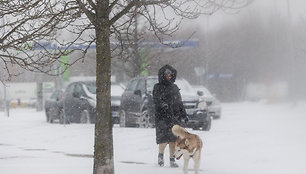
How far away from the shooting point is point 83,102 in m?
23.5

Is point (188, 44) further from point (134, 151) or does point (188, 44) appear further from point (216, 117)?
point (134, 151)

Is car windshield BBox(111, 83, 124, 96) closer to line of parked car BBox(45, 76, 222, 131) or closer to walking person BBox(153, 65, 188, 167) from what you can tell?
line of parked car BBox(45, 76, 222, 131)

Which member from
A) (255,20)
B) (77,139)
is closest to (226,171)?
(77,139)

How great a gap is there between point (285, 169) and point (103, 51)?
4441 mm

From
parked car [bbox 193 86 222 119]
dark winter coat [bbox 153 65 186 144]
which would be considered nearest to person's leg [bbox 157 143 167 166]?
dark winter coat [bbox 153 65 186 144]

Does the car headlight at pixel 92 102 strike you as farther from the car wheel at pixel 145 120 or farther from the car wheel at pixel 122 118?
the car wheel at pixel 145 120

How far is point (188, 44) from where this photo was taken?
3816 centimetres

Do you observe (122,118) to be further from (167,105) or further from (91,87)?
(167,105)

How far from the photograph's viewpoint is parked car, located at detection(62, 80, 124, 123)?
2328cm

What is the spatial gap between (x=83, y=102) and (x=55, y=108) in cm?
319

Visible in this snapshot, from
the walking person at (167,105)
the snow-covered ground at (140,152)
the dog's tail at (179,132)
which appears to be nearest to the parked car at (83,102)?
the snow-covered ground at (140,152)

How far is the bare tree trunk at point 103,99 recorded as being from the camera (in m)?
9.18

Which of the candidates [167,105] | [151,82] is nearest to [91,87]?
[151,82]

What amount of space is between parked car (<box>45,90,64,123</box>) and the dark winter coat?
14.2 meters
